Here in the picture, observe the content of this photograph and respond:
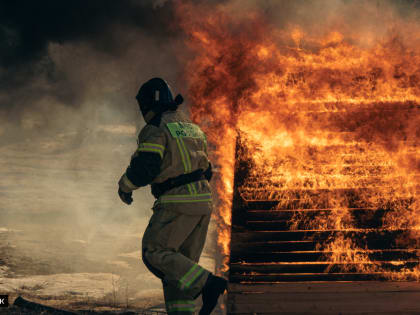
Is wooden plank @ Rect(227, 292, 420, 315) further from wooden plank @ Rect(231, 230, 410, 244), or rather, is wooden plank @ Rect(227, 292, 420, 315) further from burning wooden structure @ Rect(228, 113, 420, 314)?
wooden plank @ Rect(231, 230, 410, 244)

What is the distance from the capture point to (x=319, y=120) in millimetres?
6102

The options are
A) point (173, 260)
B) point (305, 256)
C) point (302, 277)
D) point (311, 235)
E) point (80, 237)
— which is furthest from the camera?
point (80, 237)

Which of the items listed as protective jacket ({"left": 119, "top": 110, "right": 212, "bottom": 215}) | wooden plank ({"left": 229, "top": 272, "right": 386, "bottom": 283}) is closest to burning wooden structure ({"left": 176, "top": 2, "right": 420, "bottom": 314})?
wooden plank ({"left": 229, "top": 272, "right": 386, "bottom": 283})

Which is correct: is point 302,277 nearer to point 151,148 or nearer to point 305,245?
point 305,245

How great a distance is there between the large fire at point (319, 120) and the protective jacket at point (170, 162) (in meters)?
2.22

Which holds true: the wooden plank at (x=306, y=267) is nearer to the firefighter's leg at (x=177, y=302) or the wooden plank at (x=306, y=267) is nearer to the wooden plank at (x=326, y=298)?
the wooden plank at (x=326, y=298)

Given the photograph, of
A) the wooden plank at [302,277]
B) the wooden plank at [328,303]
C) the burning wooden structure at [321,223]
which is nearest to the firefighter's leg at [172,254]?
the wooden plank at [328,303]

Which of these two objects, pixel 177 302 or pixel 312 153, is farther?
pixel 312 153

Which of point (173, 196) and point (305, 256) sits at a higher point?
point (173, 196)

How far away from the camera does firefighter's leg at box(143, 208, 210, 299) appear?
3.23 m

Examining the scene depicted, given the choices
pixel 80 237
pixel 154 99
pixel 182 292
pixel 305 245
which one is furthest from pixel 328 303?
pixel 80 237

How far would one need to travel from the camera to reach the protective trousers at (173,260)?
127 inches

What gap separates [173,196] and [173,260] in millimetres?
544

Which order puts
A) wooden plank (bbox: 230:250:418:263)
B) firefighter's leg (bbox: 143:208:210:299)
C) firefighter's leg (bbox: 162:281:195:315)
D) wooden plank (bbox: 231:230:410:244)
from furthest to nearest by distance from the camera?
wooden plank (bbox: 231:230:410:244) → wooden plank (bbox: 230:250:418:263) → firefighter's leg (bbox: 162:281:195:315) → firefighter's leg (bbox: 143:208:210:299)
